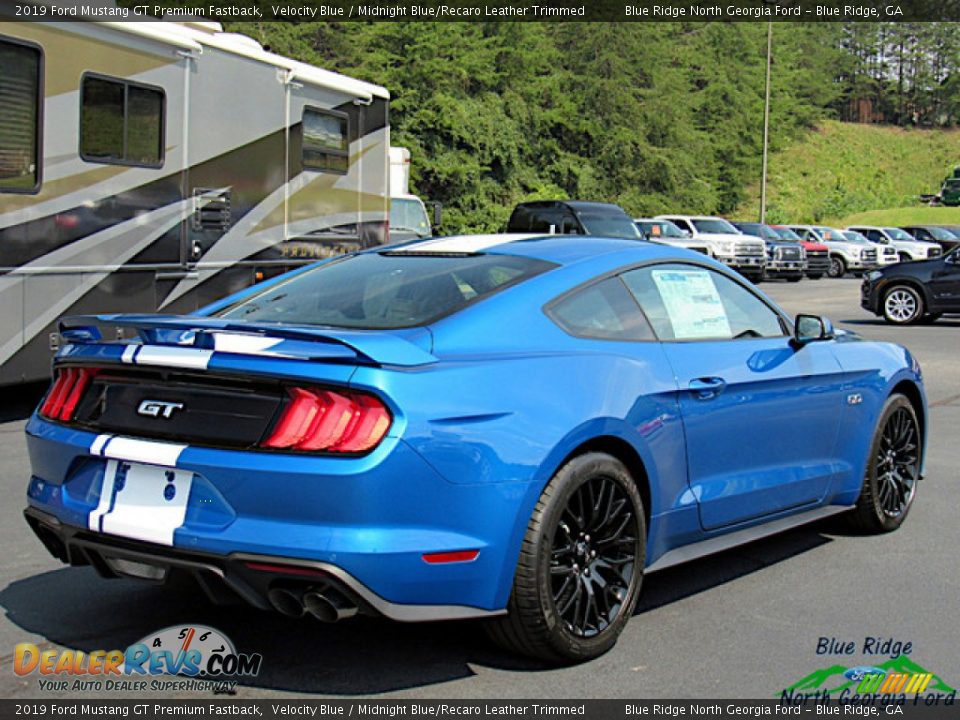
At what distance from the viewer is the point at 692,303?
521 centimetres

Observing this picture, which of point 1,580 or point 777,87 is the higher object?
point 777,87

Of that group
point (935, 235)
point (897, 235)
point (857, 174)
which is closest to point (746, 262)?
point (897, 235)

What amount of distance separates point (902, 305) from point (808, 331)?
53.5ft

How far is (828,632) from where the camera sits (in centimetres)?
469

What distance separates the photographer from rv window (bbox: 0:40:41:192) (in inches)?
346

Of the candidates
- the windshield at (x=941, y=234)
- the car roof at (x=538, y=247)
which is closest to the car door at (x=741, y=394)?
the car roof at (x=538, y=247)

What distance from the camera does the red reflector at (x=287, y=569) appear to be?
11.9 feet

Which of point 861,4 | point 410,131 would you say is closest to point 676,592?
point 410,131

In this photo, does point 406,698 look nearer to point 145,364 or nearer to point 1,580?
point 145,364

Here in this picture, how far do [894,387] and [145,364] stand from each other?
392cm

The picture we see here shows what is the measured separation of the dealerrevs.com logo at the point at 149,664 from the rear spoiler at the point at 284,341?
1088 millimetres

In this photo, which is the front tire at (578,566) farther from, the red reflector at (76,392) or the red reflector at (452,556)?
the red reflector at (76,392)

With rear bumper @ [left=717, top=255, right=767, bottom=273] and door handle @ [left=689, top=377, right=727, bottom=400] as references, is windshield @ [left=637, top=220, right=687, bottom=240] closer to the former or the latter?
rear bumper @ [left=717, top=255, right=767, bottom=273]

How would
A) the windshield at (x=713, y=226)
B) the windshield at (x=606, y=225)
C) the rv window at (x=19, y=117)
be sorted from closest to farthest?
the rv window at (x=19, y=117)
the windshield at (x=606, y=225)
the windshield at (x=713, y=226)
